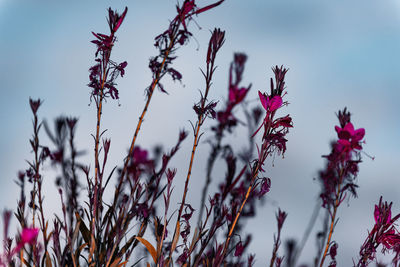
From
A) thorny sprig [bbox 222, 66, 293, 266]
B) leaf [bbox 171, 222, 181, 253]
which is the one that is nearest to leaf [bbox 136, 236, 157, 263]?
leaf [bbox 171, 222, 181, 253]

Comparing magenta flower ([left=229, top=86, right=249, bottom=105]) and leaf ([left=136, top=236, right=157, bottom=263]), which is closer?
magenta flower ([left=229, top=86, right=249, bottom=105])

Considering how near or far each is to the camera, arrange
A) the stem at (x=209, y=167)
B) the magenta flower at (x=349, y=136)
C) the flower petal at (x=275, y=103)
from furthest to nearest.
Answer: the stem at (x=209, y=167) → the magenta flower at (x=349, y=136) → the flower petal at (x=275, y=103)

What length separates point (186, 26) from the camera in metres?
0.90

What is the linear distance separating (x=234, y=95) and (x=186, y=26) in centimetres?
19

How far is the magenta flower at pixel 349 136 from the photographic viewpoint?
94 centimetres

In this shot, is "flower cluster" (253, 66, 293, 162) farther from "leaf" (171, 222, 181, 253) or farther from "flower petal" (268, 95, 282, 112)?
"leaf" (171, 222, 181, 253)

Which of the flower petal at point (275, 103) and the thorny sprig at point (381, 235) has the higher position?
the flower petal at point (275, 103)

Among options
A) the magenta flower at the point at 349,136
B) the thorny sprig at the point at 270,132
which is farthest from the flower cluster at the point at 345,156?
the thorny sprig at the point at 270,132

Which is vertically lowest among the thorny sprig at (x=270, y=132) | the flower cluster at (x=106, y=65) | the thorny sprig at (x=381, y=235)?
the thorny sprig at (x=381, y=235)

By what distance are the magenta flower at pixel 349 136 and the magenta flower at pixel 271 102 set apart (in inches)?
8.3

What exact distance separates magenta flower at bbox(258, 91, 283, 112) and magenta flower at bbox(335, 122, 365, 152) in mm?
211

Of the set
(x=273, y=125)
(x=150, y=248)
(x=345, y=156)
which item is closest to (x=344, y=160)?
(x=345, y=156)

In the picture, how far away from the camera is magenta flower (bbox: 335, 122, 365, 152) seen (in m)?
0.94

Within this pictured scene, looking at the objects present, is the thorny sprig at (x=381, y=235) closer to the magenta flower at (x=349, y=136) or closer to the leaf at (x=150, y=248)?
→ the magenta flower at (x=349, y=136)
